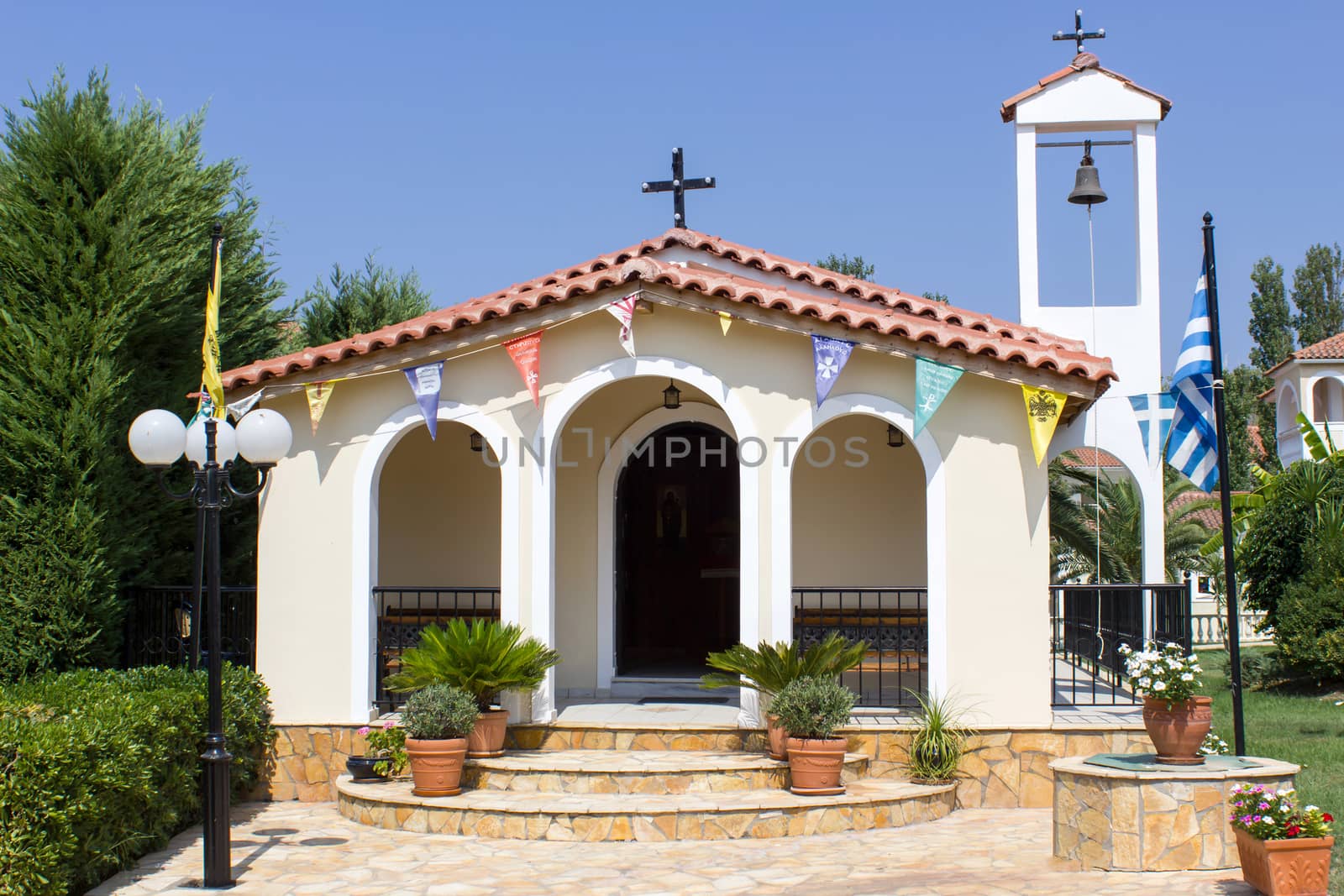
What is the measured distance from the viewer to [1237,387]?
4138 cm

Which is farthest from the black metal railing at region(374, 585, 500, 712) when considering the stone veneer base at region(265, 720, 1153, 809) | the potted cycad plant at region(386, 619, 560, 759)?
the stone veneer base at region(265, 720, 1153, 809)

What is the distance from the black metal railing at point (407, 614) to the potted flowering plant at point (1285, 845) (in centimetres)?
677

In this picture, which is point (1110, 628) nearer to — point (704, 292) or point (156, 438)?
point (704, 292)

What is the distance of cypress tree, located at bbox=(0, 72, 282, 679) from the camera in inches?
461

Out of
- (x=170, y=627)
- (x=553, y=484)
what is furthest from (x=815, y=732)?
(x=170, y=627)

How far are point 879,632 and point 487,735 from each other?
12.0 feet

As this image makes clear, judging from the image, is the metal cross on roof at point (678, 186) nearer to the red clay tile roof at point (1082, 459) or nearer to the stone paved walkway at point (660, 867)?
the stone paved walkway at point (660, 867)

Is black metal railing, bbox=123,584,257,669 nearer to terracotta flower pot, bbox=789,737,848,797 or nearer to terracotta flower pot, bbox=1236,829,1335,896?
Result: terracotta flower pot, bbox=789,737,848,797

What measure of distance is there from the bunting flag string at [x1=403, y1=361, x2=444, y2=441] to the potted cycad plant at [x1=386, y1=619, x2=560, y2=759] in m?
1.94

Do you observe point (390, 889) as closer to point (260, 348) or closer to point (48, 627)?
point (48, 627)

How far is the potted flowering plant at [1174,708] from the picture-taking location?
8289 mm

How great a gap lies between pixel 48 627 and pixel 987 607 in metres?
8.57

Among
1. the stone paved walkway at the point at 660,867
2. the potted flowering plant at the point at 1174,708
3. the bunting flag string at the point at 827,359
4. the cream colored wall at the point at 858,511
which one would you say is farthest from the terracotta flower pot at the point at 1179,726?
the cream colored wall at the point at 858,511

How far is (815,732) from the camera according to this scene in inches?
396
